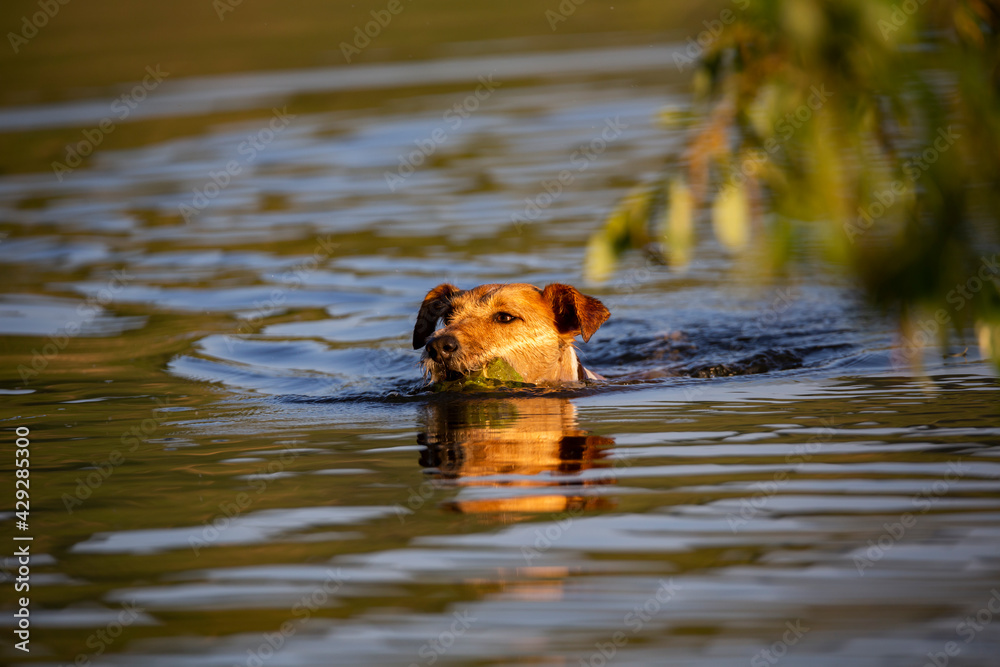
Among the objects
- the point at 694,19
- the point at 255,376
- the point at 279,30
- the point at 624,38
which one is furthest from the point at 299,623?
the point at 279,30

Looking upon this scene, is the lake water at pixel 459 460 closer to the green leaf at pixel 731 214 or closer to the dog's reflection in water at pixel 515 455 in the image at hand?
the dog's reflection in water at pixel 515 455

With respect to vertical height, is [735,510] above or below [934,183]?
below

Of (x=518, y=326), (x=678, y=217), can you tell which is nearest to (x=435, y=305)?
(x=518, y=326)

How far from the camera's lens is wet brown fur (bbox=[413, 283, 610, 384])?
808cm

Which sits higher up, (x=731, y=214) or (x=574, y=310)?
(x=731, y=214)

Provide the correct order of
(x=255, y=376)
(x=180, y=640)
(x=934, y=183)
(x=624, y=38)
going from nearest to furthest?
(x=934, y=183) → (x=180, y=640) → (x=255, y=376) → (x=624, y=38)

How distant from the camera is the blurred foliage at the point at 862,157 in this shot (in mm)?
2506

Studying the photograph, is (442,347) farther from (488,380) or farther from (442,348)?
(488,380)

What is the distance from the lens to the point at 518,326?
8.30 m

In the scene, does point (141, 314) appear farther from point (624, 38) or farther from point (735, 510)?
point (624, 38)

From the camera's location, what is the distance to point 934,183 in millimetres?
2547

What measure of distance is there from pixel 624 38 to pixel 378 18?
6.33 meters

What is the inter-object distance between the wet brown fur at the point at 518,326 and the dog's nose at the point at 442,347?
4 centimetres

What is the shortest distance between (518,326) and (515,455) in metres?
1.97
